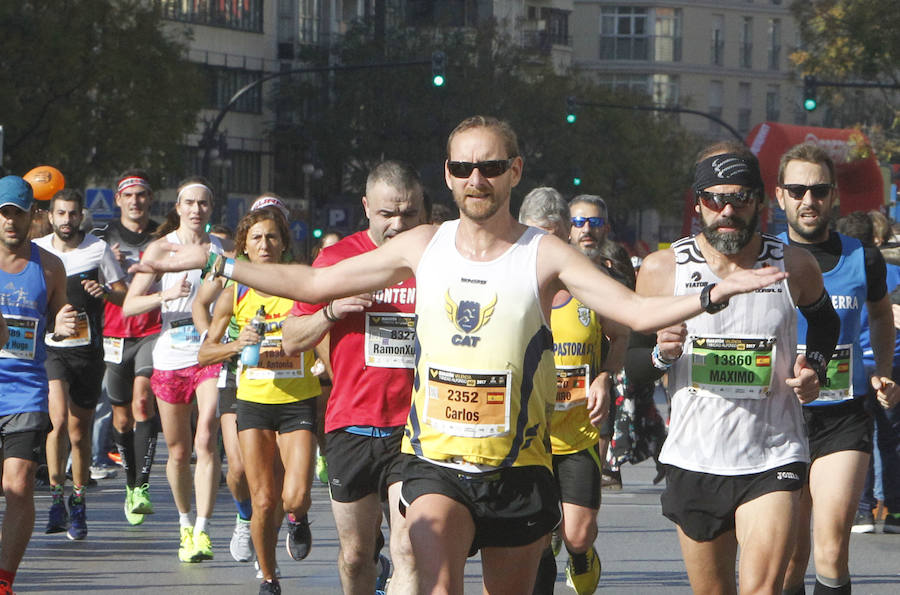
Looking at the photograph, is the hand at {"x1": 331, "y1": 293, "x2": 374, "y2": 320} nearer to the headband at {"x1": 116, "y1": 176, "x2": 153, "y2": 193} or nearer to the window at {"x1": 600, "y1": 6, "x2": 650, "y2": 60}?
the headband at {"x1": 116, "y1": 176, "x2": 153, "y2": 193}

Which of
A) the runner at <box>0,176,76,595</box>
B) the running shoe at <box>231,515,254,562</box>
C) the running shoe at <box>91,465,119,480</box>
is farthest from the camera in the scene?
the running shoe at <box>91,465,119,480</box>

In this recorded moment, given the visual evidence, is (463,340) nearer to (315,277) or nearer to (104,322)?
(315,277)

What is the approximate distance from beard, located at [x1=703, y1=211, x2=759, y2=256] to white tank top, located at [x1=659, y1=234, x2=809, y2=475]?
12 centimetres

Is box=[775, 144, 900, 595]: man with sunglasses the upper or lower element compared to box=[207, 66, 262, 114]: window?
lower

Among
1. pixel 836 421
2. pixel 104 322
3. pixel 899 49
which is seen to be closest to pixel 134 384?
pixel 104 322

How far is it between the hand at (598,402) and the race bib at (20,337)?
2.83m

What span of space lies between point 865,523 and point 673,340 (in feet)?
23.7

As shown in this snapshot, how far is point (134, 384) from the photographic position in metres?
13.5

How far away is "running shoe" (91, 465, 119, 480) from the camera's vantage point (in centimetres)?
1596

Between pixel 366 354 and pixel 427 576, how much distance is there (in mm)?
1868

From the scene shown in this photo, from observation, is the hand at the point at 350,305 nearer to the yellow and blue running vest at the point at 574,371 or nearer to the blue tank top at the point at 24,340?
the yellow and blue running vest at the point at 574,371

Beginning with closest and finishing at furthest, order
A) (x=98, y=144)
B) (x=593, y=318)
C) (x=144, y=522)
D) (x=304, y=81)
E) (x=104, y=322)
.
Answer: (x=593, y=318)
(x=144, y=522)
(x=104, y=322)
(x=98, y=144)
(x=304, y=81)

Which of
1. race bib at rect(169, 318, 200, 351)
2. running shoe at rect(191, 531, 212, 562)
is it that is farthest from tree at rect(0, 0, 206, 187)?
running shoe at rect(191, 531, 212, 562)

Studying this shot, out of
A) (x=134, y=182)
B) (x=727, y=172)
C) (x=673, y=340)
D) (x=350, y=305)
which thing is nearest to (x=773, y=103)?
(x=134, y=182)
